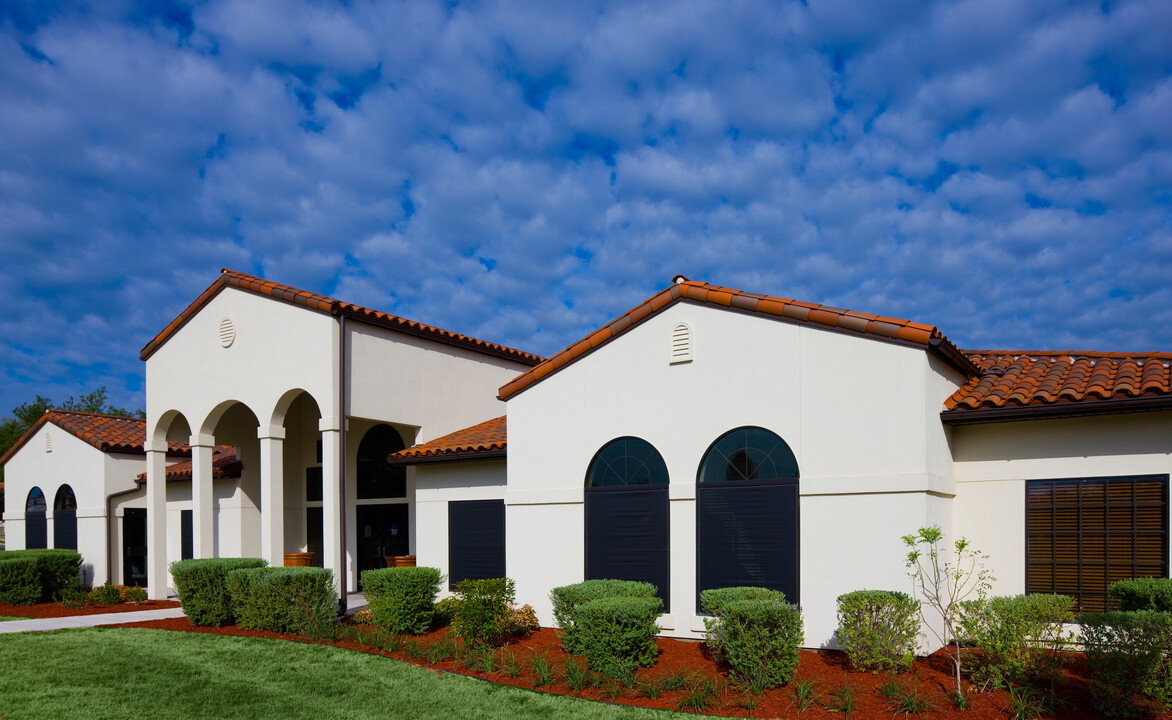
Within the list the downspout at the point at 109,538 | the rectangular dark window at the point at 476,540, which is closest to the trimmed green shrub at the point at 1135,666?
the rectangular dark window at the point at 476,540

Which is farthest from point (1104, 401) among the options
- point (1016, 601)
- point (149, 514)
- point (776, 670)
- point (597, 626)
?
point (149, 514)

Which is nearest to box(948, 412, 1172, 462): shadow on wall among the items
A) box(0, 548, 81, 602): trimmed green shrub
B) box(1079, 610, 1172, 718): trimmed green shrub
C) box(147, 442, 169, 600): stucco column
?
box(1079, 610, 1172, 718): trimmed green shrub

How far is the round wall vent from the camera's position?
739 inches

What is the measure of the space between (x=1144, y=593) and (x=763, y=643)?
15.3 feet

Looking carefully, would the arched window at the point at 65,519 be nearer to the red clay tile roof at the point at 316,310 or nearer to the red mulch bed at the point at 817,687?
the red clay tile roof at the point at 316,310

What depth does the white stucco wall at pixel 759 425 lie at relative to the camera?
11.3 meters

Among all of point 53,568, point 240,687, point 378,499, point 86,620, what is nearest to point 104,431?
point 53,568

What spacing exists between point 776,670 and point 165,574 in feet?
55.2

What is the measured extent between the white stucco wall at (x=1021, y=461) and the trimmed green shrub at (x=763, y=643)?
3.80 meters

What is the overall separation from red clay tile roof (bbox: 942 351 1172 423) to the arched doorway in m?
12.9

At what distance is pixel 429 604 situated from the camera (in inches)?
574

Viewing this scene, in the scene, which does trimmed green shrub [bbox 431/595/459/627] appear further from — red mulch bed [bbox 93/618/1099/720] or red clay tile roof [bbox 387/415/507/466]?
red clay tile roof [bbox 387/415/507/466]

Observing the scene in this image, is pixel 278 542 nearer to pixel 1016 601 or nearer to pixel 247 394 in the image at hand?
pixel 247 394

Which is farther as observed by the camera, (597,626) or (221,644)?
(221,644)
